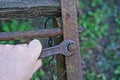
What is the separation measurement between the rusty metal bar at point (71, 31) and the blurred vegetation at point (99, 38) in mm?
1499

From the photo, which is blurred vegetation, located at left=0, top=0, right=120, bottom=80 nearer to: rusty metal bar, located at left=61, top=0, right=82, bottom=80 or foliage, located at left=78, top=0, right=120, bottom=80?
foliage, located at left=78, top=0, right=120, bottom=80

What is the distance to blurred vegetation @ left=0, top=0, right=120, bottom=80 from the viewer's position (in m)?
2.74

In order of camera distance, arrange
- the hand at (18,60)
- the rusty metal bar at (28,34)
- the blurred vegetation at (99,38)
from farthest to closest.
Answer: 1. the blurred vegetation at (99,38)
2. the rusty metal bar at (28,34)
3. the hand at (18,60)

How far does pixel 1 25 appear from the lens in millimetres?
2492

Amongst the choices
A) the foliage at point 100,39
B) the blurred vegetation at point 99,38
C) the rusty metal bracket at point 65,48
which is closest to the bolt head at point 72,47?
the rusty metal bracket at point 65,48

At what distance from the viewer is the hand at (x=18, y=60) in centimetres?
84

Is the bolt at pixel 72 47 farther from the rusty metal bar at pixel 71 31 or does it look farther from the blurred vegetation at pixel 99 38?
the blurred vegetation at pixel 99 38

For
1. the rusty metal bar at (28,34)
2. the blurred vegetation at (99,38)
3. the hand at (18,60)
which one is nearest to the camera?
the hand at (18,60)

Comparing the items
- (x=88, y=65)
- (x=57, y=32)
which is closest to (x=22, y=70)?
(x=57, y=32)

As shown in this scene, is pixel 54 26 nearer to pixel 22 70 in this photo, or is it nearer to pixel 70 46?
pixel 70 46

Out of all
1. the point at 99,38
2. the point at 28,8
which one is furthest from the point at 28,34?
the point at 99,38

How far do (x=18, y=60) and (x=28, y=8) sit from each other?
0.20 meters

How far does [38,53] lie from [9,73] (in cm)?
11

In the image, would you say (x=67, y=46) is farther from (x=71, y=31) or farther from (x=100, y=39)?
(x=100, y=39)
